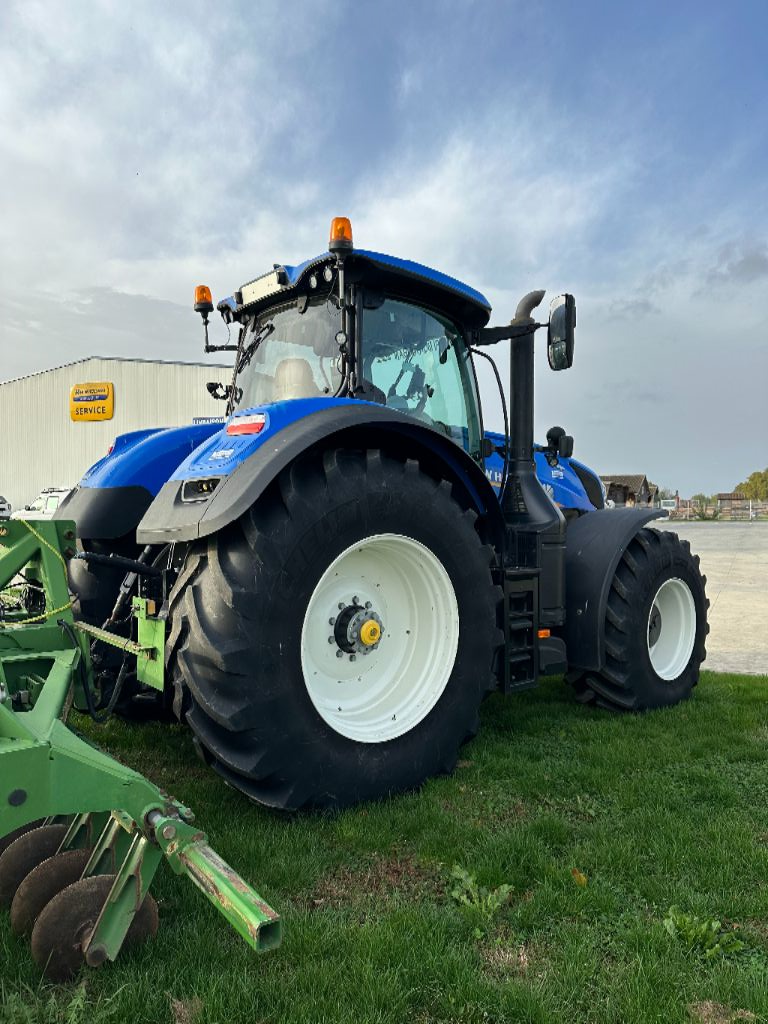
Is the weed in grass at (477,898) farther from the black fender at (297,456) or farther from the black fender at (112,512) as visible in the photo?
the black fender at (112,512)

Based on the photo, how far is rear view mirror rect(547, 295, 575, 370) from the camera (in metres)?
4.20

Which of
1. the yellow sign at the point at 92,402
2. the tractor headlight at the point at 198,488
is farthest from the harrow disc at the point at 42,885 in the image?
the yellow sign at the point at 92,402

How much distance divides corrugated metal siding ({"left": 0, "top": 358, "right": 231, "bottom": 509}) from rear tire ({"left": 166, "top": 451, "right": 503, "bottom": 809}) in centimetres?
2186

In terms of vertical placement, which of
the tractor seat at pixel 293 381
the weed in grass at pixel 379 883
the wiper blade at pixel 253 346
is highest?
the wiper blade at pixel 253 346

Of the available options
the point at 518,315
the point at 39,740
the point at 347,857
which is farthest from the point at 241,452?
the point at 518,315

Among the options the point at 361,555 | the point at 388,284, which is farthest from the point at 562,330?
the point at 361,555

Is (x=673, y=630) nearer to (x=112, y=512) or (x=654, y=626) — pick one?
(x=654, y=626)

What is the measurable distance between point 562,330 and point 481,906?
2977 mm

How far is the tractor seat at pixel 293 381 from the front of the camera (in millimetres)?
3832

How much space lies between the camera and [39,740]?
6.29ft

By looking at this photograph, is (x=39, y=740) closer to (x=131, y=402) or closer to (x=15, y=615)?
(x=15, y=615)

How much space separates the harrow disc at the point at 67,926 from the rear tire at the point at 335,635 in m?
0.75

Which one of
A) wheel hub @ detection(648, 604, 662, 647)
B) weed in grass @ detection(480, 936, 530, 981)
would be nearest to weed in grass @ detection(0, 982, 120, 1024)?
weed in grass @ detection(480, 936, 530, 981)

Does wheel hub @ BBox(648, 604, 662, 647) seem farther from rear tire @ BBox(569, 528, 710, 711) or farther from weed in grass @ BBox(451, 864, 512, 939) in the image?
weed in grass @ BBox(451, 864, 512, 939)
